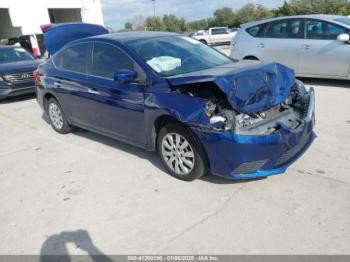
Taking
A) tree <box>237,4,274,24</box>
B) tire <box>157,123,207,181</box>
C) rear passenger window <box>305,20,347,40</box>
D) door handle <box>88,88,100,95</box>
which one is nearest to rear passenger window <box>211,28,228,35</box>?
rear passenger window <box>305,20,347,40</box>

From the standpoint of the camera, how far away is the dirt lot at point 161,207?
2.86 metres

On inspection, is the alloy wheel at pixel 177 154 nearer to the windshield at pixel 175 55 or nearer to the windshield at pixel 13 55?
the windshield at pixel 175 55

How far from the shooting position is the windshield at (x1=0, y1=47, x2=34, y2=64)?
9828 mm

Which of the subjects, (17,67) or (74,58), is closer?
(74,58)

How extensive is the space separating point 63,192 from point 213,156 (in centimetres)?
182

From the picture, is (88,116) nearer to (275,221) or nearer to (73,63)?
(73,63)

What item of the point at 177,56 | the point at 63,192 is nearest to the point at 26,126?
the point at 63,192

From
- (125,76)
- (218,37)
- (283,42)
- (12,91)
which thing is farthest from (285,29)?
(218,37)

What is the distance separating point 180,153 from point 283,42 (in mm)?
5526

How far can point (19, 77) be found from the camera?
29.6 ft

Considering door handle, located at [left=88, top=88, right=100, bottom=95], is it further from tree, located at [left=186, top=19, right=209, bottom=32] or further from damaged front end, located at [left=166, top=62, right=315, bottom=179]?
tree, located at [left=186, top=19, right=209, bottom=32]

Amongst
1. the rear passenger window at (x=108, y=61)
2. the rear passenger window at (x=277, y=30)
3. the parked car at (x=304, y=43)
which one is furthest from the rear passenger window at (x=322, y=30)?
the rear passenger window at (x=108, y=61)

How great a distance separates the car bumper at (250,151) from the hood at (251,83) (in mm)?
314

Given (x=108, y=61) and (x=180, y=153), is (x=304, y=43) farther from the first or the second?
(x=180, y=153)
